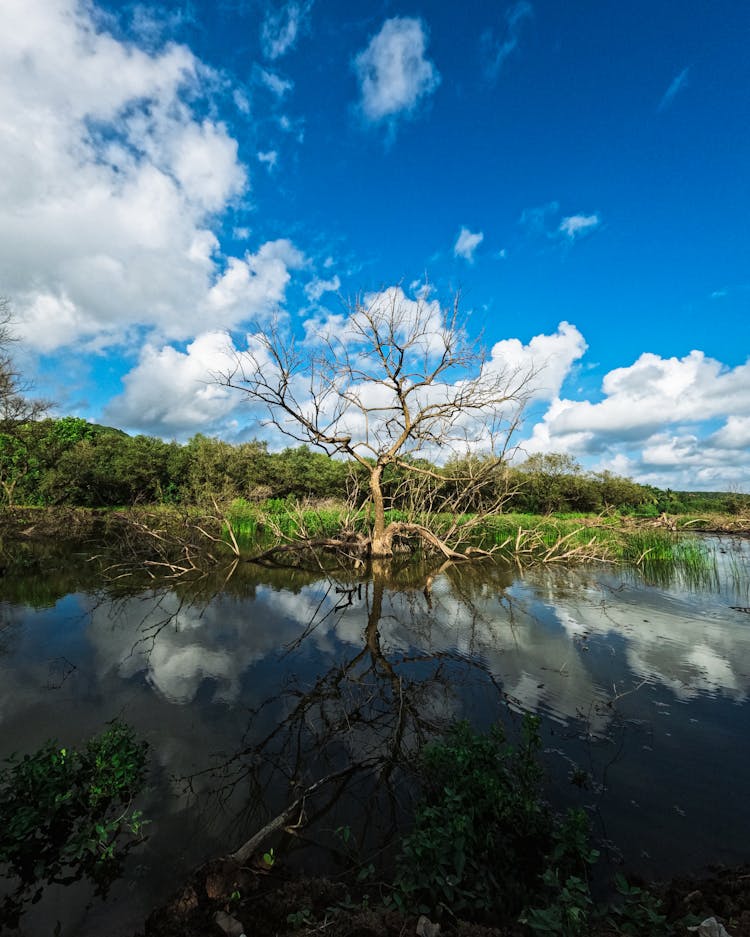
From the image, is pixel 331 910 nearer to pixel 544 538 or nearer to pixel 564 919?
pixel 564 919

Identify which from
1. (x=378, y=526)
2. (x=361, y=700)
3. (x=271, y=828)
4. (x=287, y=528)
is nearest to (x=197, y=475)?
(x=287, y=528)

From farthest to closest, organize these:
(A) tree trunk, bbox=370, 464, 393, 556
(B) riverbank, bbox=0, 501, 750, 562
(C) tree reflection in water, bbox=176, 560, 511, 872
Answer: (B) riverbank, bbox=0, 501, 750, 562 < (A) tree trunk, bbox=370, 464, 393, 556 < (C) tree reflection in water, bbox=176, 560, 511, 872

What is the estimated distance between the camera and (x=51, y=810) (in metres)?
3.47

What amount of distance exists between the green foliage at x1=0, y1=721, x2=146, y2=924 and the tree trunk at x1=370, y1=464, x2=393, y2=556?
44.9ft

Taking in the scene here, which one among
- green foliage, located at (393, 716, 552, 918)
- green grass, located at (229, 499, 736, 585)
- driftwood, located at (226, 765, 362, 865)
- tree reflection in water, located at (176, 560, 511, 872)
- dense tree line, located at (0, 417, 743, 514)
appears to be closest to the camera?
green foliage, located at (393, 716, 552, 918)

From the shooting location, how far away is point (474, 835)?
286 centimetres

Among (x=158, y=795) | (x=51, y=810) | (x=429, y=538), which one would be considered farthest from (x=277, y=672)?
(x=429, y=538)

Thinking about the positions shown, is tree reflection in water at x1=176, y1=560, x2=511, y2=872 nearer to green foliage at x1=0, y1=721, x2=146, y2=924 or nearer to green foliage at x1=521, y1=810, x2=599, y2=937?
green foliage at x1=0, y1=721, x2=146, y2=924

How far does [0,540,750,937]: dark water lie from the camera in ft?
11.8

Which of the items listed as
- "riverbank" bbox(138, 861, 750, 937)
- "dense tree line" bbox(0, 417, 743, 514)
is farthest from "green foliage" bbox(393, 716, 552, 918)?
"dense tree line" bbox(0, 417, 743, 514)

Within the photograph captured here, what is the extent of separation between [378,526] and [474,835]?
49.7ft

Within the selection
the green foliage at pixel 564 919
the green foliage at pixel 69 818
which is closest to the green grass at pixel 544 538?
the green foliage at pixel 69 818

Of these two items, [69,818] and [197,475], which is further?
[197,475]

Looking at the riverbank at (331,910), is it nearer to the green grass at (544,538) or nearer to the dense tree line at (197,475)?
the green grass at (544,538)
